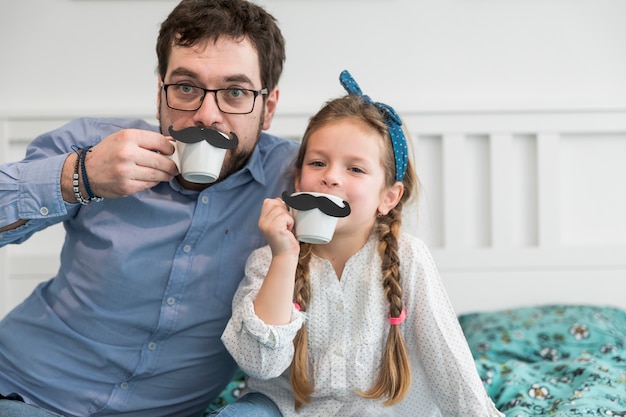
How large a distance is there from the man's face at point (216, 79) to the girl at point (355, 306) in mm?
138

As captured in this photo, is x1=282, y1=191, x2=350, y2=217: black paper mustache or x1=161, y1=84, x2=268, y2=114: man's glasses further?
x1=161, y1=84, x2=268, y2=114: man's glasses

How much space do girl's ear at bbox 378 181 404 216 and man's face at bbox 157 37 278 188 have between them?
308mm

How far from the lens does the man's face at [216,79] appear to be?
1.44 metres

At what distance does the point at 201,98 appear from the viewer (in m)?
1.45

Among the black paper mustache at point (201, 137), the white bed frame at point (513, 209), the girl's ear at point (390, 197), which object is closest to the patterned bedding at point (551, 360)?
the white bed frame at point (513, 209)

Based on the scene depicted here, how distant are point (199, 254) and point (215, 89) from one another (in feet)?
1.10

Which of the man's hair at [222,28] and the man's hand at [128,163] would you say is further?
the man's hair at [222,28]

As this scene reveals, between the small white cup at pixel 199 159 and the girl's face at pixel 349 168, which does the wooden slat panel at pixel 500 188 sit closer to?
the girl's face at pixel 349 168

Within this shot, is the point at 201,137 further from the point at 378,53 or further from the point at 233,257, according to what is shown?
the point at 378,53

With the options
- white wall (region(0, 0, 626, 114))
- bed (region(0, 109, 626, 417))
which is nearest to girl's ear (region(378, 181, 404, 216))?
bed (region(0, 109, 626, 417))

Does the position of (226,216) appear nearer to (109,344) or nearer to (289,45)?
(109,344)

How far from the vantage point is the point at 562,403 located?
158 cm

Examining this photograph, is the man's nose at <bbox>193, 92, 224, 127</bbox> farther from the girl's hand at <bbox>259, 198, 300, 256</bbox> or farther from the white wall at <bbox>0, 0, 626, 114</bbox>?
the white wall at <bbox>0, 0, 626, 114</bbox>

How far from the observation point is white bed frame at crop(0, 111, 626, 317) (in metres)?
2.30
